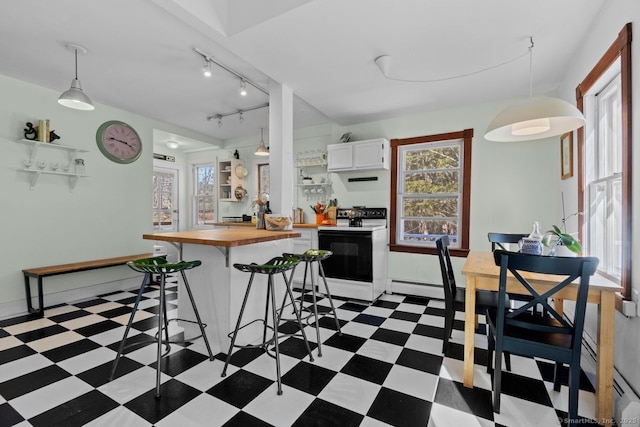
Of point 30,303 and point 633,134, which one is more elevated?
point 633,134

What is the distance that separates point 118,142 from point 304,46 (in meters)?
3.31

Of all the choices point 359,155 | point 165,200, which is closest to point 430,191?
point 359,155

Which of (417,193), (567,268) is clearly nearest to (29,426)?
(567,268)

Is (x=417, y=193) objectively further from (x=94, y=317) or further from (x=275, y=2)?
(x=94, y=317)

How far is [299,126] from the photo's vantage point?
16.7ft

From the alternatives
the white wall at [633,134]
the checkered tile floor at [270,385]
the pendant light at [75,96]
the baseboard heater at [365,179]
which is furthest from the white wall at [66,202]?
the white wall at [633,134]

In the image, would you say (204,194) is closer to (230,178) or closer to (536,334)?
(230,178)

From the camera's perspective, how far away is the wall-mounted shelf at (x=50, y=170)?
3.33 metres

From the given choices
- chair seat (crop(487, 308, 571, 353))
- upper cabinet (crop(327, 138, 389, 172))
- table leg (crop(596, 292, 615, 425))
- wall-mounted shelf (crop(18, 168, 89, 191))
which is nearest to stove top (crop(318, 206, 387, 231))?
upper cabinet (crop(327, 138, 389, 172))

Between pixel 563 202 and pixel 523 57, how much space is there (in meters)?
1.59

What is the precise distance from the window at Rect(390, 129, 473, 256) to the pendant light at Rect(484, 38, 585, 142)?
164 centimetres

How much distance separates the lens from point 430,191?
4.10 metres

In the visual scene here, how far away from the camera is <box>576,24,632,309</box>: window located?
1.71m

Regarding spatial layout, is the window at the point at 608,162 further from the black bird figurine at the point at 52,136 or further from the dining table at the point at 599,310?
the black bird figurine at the point at 52,136
